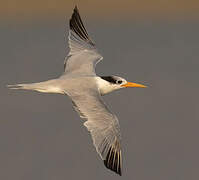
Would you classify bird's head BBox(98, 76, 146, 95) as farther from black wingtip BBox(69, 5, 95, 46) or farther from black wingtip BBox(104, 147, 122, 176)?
black wingtip BBox(104, 147, 122, 176)

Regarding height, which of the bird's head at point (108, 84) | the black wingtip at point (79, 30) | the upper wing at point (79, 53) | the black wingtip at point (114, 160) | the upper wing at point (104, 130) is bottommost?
the black wingtip at point (114, 160)

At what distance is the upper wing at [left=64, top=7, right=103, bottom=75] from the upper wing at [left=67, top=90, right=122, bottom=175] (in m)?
1.22

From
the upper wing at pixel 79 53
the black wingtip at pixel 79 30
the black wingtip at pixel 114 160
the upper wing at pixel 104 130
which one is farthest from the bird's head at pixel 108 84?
the black wingtip at pixel 114 160

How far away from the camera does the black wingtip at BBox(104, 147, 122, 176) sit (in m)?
7.27

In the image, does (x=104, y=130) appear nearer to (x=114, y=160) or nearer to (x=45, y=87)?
(x=114, y=160)

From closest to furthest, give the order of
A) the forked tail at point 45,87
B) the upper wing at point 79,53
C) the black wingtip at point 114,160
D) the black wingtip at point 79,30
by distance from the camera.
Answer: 1. the black wingtip at point 114,160
2. the forked tail at point 45,87
3. the upper wing at point 79,53
4. the black wingtip at point 79,30

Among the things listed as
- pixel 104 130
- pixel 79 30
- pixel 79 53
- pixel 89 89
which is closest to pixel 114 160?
pixel 104 130

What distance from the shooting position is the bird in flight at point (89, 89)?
7.34 metres

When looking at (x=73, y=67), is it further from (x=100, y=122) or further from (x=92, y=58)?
(x=100, y=122)

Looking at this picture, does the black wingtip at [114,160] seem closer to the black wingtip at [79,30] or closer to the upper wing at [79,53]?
the upper wing at [79,53]

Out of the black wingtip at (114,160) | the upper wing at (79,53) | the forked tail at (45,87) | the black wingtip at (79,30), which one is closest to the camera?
the black wingtip at (114,160)

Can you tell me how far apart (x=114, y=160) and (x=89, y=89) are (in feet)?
3.12

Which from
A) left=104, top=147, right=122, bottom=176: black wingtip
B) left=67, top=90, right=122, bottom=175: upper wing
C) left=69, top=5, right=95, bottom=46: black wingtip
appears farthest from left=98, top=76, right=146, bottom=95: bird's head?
left=104, top=147, right=122, bottom=176: black wingtip

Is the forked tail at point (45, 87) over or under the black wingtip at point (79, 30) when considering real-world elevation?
under
